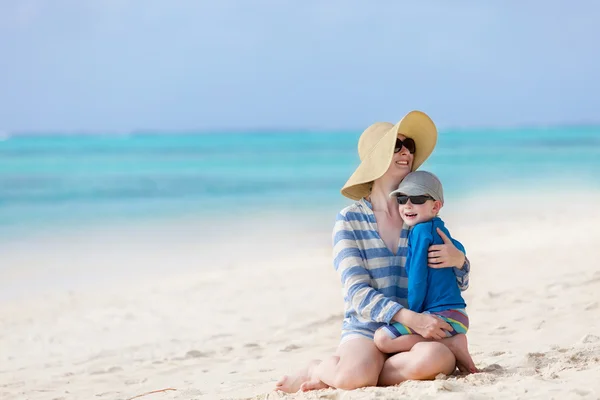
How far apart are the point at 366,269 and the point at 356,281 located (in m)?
0.09

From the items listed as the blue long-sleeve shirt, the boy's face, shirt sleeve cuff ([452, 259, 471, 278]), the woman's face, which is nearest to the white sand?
the blue long-sleeve shirt

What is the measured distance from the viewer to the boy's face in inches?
130

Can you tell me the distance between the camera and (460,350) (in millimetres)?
3352

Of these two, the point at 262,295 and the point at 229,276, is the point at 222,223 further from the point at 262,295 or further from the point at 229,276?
the point at 262,295

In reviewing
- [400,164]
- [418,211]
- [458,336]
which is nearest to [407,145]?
[400,164]

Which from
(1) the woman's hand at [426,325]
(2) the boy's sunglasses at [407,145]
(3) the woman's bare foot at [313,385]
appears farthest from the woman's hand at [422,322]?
(2) the boy's sunglasses at [407,145]

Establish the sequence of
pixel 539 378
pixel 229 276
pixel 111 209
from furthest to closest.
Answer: pixel 111 209 < pixel 229 276 < pixel 539 378

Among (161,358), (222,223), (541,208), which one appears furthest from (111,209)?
(161,358)

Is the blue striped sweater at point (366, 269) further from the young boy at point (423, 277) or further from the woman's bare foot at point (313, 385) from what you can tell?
the woman's bare foot at point (313, 385)

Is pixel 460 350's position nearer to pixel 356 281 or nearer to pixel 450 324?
pixel 450 324

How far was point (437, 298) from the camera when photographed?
10.8 ft

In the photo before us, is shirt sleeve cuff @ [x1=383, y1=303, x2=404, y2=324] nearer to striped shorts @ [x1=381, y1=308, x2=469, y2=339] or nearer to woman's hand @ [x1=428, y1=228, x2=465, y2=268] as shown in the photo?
striped shorts @ [x1=381, y1=308, x2=469, y2=339]

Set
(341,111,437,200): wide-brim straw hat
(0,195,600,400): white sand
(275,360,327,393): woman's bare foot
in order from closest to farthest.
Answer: (341,111,437,200): wide-brim straw hat
(275,360,327,393): woman's bare foot
(0,195,600,400): white sand

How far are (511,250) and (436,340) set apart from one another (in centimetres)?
489
